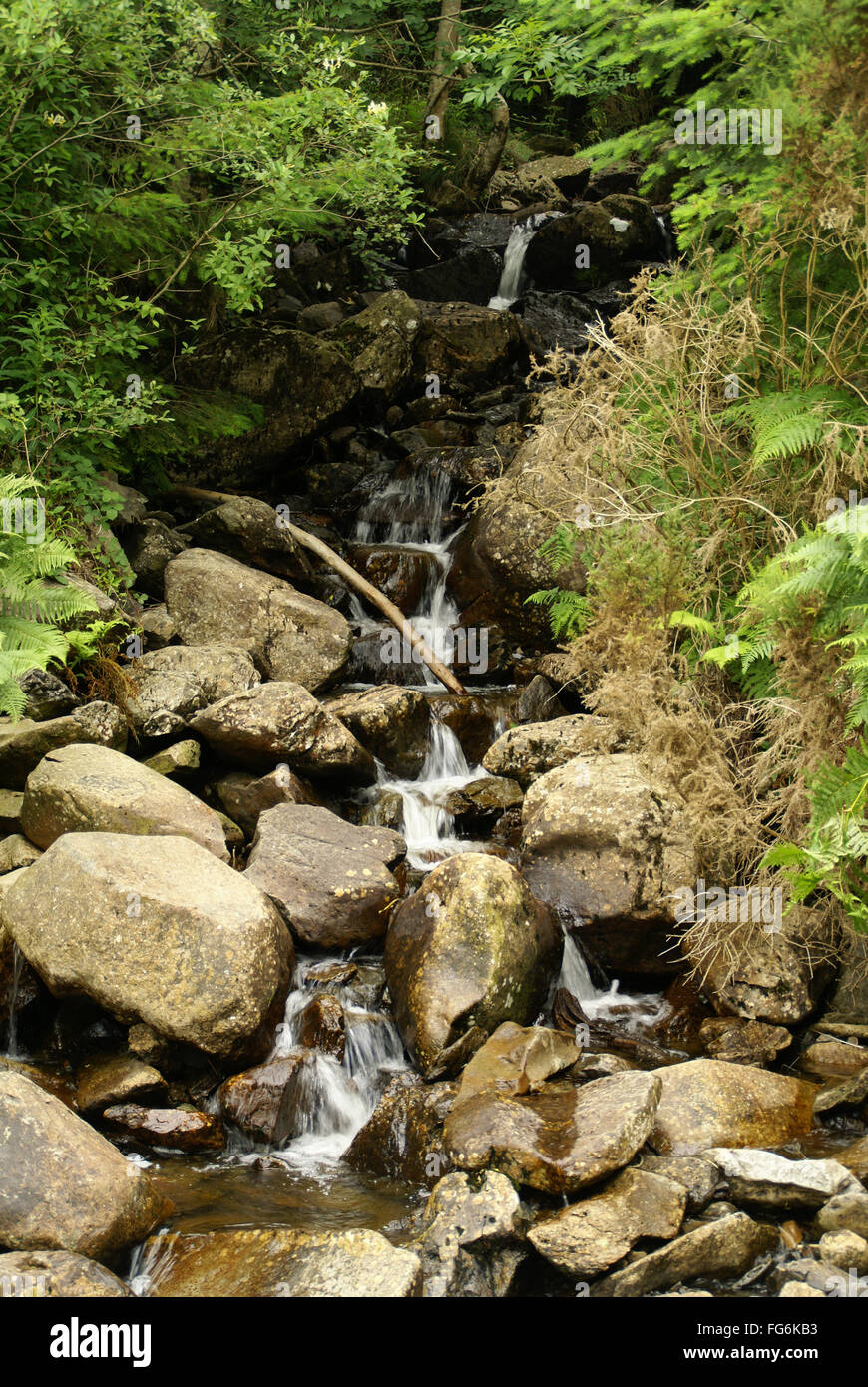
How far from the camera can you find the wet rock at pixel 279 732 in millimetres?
8273

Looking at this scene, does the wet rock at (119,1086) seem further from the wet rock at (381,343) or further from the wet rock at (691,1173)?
the wet rock at (381,343)

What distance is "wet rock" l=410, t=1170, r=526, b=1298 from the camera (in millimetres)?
4285

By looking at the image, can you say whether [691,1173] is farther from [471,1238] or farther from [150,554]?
[150,554]

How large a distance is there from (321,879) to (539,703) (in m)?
3.45

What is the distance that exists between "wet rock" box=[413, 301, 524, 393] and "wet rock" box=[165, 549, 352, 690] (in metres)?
5.46

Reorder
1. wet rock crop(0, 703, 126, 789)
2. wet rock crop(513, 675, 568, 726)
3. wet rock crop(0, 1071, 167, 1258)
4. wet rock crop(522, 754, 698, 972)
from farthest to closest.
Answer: wet rock crop(513, 675, 568, 726) → wet rock crop(0, 703, 126, 789) → wet rock crop(522, 754, 698, 972) → wet rock crop(0, 1071, 167, 1258)

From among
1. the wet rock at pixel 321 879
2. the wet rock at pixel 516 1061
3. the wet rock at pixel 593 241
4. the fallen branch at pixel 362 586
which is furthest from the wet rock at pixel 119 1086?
the wet rock at pixel 593 241

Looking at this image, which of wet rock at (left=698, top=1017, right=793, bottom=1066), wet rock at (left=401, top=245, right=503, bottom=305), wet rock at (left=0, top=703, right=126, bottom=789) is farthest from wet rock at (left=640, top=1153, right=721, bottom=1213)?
wet rock at (left=401, top=245, right=503, bottom=305)

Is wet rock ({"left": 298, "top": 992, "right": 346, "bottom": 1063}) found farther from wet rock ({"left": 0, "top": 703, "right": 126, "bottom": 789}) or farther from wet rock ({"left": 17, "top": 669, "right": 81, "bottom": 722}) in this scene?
wet rock ({"left": 17, "top": 669, "right": 81, "bottom": 722})

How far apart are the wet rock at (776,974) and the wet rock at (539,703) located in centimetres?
372

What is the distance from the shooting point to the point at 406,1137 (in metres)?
5.37

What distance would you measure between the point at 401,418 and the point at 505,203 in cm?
694

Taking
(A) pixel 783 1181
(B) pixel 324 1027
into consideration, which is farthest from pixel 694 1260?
(B) pixel 324 1027

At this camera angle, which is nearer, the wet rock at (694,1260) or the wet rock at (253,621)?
the wet rock at (694,1260)
